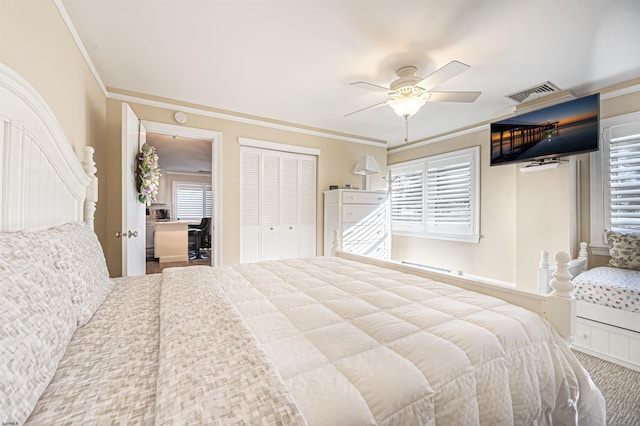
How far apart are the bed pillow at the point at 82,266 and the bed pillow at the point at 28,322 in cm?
7

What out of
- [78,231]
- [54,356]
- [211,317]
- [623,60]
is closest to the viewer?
[54,356]

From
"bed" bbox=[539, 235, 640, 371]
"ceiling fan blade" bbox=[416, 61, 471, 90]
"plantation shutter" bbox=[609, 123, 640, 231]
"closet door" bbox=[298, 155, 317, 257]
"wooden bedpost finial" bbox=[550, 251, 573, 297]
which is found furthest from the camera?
"closet door" bbox=[298, 155, 317, 257]

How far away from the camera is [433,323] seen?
42.1 inches

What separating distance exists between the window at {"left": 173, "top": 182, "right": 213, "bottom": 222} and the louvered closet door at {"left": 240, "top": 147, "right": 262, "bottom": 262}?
17.2 feet

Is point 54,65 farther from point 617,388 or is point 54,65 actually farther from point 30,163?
point 617,388

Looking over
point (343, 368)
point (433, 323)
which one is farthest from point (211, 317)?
point (433, 323)

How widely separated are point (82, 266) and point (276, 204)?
281 centimetres

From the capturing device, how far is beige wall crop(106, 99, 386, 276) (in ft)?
9.36

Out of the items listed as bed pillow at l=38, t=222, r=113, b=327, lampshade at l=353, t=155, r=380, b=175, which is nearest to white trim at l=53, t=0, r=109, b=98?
bed pillow at l=38, t=222, r=113, b=327

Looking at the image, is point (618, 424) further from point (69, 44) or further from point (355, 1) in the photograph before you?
point (69, 44)

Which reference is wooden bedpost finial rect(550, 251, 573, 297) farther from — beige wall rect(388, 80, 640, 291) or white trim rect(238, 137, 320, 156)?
white trim rect(238, 137, 320, 156)

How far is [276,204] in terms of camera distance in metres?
3.98

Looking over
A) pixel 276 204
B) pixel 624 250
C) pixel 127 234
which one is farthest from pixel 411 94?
pixel 127 234

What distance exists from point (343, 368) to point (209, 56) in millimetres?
2611
